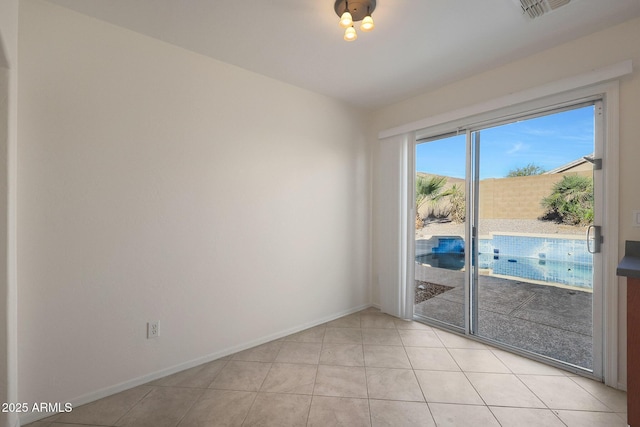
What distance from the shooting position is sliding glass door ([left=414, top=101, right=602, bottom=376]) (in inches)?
83.0

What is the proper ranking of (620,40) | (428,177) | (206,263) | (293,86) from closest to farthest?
(620,40), (206,263), (293,86), (428,177)

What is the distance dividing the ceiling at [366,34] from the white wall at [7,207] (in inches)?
21.1

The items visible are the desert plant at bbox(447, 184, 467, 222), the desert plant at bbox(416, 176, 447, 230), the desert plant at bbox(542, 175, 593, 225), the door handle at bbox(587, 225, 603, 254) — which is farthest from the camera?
the desert plant at bbox(416, 176, 447, 230)

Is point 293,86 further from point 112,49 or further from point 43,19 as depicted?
point 43,19

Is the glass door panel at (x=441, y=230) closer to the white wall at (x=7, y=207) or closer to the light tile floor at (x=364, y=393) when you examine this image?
the light tile floor at (x=364, y=393)

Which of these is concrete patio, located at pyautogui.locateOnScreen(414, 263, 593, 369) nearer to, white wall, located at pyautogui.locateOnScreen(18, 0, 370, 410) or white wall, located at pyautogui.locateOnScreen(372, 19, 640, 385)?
white wall, located at pyautogui.locateOnScreen(372, 19, 640, 385)

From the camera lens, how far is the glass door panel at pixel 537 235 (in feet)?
6.97

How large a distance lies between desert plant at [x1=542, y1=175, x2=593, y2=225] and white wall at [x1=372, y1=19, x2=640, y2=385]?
8.3 inches

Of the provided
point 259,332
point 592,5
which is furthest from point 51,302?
point 592,5

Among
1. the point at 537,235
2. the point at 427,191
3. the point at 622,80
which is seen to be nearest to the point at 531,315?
the point at 537,235

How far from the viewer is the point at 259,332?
2.61 meters

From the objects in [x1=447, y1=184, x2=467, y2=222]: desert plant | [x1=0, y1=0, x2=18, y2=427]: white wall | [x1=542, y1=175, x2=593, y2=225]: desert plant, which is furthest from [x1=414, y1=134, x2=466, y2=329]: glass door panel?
[x1=0, y1=0, x2=18, y2=427]: white wall

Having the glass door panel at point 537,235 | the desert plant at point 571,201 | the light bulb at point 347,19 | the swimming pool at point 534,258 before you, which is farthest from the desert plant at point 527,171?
the light bulb at point 347,19

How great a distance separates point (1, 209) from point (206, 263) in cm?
121
